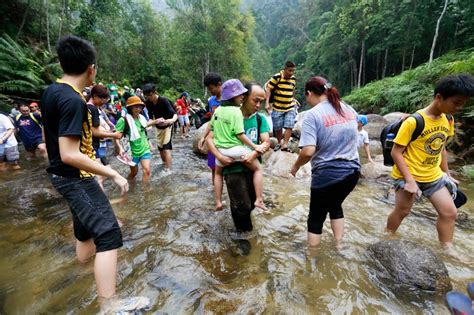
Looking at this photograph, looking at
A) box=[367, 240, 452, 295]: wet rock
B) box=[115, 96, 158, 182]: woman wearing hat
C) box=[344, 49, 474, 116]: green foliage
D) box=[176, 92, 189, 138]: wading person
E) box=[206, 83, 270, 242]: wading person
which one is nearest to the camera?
box=[367, 240, 452, 295]: wet rock

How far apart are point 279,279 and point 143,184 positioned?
12.5 feet

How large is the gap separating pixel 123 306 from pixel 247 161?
5.59ft

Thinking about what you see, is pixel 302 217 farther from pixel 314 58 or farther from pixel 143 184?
pixel 314 58

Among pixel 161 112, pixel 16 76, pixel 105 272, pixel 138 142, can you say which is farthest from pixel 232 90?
pixel 16 76

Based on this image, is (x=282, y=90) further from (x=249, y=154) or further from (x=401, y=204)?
(x=401, y=204)

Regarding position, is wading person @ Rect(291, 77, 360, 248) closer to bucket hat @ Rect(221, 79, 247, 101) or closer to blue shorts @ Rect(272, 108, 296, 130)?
bucket hat @ Rect(221, 79, 247, 101)

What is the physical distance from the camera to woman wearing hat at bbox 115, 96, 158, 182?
490cm

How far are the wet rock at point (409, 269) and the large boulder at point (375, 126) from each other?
34.3ft

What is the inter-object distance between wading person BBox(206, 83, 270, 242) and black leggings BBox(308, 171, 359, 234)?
70 cm

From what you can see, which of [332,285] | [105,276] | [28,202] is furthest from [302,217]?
[28,202]

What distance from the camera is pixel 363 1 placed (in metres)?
25.4

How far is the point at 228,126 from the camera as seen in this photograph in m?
3.06

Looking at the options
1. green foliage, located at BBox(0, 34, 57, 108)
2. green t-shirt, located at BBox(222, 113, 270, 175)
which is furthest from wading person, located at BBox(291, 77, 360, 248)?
green foliage, located at BBox(0, 34, 57, 108)

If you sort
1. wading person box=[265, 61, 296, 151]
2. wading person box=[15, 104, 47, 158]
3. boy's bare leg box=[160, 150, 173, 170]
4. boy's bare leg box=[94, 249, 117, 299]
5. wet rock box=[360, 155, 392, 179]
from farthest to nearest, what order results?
wading person box=[15, 104, 47, 158] → wet rock box=[360, 155, 392, 179] → boy's bare leg box=[160, 150, 173, 170] → wading person box=[265, 61, 296, 151] → boy's bare leg box=[94, 249, 117, 299]
